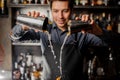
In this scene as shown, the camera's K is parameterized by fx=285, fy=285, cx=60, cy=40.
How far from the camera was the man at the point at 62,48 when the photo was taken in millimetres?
2082

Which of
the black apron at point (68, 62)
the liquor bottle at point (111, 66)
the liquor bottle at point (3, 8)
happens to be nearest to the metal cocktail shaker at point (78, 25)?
the black apron at point (68, 62)

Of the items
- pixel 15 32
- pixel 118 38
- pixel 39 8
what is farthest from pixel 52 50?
pixel 39 8

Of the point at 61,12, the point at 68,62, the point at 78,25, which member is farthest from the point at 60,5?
the point at 68,62

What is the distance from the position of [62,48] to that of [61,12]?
10.5 inches

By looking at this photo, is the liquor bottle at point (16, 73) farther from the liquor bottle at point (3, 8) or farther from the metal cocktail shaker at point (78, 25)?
the metal cocktail shaker at point (78, 25)

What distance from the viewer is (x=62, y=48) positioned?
210 cm

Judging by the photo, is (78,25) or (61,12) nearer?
(78,25)

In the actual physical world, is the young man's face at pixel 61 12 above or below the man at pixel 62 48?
above

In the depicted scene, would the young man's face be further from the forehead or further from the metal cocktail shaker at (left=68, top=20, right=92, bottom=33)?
the metal cocktail shaker at (left=68, top=20, right=92, bottom=33)

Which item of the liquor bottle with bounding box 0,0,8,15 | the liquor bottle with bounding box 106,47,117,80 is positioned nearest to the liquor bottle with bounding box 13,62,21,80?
the liquor bottle with bounding box 0,0,8,15

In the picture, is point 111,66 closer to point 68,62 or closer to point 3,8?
point 68,62

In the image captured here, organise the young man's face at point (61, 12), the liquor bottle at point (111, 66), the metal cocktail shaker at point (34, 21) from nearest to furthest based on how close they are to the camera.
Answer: the metal cocktail shaker at point (34, 21), the young man's face at point (61, 12), the liquor bottle at point (111, 66)

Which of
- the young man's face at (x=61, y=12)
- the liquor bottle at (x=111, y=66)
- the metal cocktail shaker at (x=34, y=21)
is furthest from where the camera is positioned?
the liquor bottle at (x=111, y=66)

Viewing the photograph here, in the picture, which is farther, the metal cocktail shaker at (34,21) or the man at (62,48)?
the man at (62,48)
